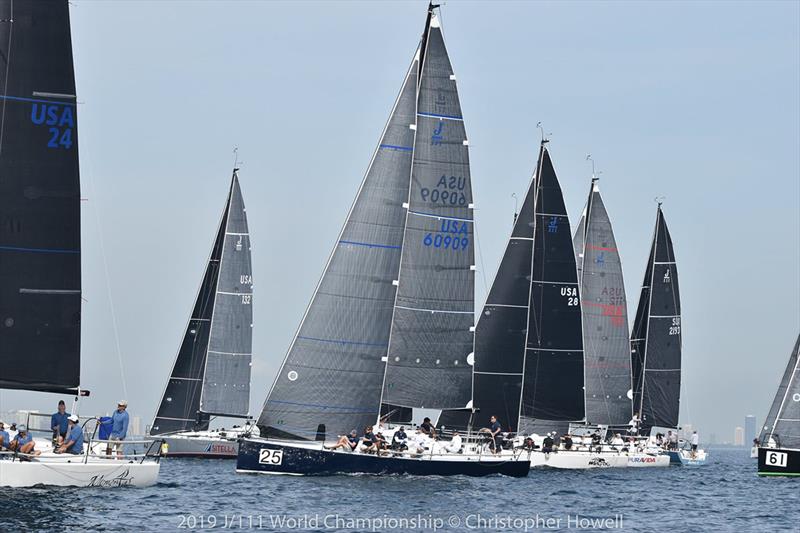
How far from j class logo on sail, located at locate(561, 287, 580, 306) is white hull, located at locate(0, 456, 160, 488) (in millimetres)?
24024

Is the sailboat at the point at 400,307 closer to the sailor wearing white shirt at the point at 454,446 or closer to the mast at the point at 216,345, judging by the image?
the sailor wearing white shirt at the point at 454,446

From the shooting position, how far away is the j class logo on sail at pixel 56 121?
29578mm

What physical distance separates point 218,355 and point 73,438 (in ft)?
89.6

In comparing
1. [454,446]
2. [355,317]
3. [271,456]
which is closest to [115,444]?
[271,456]

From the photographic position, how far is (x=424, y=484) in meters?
34.9

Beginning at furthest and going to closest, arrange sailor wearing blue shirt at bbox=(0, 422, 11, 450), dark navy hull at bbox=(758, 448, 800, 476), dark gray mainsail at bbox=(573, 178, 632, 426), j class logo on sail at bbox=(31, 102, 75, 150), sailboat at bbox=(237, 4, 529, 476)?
dark gray mainsail at bbox=(573, 178, 632, 426) < dark navy hull at bbox=(758, 448, 800, 476) < sailboat at bbox=(237, 4, 529, 476) < j class logo on sail at bbox=(31, 102, 75, 150) < sailor wearing blue shirt at bbox=(0, 422, 11, 450)

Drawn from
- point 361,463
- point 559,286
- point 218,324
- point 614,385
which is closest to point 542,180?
point 559,286

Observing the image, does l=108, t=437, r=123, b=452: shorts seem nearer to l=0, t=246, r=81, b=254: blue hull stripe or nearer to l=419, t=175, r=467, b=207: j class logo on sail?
l=0, t=246, r=81, b=254: blue hull stripe

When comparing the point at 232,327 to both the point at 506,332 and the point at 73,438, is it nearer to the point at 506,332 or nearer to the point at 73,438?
the point at 506,332

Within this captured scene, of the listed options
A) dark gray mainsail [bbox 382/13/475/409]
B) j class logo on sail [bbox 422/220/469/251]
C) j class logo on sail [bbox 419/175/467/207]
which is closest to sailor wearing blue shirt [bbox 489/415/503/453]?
dark gray mainsail [bbox 382/13/475/409]

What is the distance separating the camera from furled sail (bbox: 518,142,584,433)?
171ft

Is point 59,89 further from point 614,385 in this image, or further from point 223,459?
point 614,385

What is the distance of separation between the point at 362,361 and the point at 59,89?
1235 centimetres

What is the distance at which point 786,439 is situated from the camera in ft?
158
